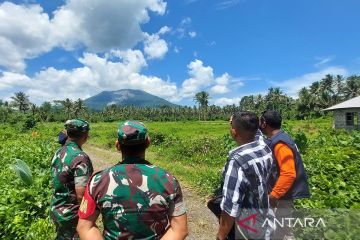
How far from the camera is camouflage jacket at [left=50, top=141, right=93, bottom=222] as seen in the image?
3.72 metres

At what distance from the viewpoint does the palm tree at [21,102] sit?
90312mm

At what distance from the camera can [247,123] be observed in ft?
10.9

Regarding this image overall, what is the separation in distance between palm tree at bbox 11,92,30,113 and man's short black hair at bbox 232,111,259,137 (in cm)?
9670

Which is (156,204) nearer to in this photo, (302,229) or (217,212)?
(217,212)

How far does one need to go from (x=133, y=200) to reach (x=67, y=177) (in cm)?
165

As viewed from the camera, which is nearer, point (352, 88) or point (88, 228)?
point (88, 228)

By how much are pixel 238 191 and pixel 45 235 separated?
12.3 feet

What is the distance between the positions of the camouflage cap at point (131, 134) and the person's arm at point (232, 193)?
930 mm

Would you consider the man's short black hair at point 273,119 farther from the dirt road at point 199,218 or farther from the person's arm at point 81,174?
the dirt road at point 199,218

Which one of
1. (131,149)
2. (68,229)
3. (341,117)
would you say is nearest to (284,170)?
(131,149)

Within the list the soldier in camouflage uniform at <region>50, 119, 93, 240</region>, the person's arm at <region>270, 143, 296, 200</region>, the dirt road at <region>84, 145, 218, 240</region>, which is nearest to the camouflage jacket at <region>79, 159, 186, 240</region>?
the soldier in camouflage uniform at <region>50, 119, 93, 240</region>

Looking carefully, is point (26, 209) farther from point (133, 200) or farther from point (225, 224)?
point (133, 200)

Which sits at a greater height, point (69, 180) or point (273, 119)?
point (273, 119)

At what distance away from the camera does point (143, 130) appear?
2574mm
